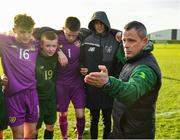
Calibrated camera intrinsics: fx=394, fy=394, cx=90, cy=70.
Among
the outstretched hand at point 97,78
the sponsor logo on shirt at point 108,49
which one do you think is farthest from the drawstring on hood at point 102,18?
the outstretched hand at point 97,78

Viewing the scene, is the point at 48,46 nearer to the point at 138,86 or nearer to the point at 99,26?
the point at 99,26

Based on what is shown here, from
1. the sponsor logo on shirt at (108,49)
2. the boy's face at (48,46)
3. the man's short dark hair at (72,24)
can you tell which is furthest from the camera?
the sponsor logo on shirt at (108,49)

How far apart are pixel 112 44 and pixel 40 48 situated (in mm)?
1261

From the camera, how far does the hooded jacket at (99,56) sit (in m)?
6.64

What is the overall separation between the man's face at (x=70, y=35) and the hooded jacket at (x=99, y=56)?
9.6 inches

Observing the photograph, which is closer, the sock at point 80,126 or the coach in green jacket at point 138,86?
the coach in green jacket at point 138,86

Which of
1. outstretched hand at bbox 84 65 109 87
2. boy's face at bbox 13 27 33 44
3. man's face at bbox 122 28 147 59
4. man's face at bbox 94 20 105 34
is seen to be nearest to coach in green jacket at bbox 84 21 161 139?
man's face at bbox 122 28 147 59

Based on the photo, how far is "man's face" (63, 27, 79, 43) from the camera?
647 cm

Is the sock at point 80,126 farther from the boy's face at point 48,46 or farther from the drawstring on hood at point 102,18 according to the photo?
the drawstring on hood at point 102,18

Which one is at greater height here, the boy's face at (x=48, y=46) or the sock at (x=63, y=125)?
the boy's face at (x=48, y=46)

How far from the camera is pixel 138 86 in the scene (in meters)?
3.38

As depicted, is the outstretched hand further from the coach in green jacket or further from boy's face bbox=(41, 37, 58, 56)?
boy's face bbox=(41, 37, 58, 56)

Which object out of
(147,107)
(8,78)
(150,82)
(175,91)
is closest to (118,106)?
(147,107)

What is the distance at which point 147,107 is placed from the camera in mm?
3922
